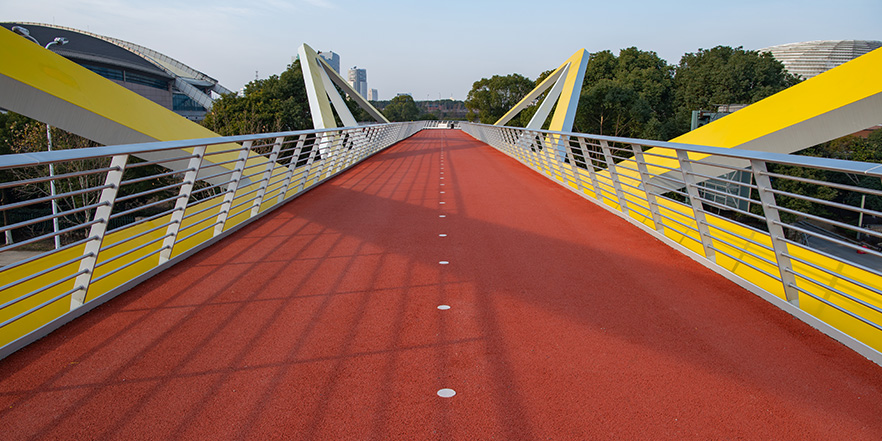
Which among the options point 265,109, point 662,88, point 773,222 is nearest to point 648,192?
point 773,222

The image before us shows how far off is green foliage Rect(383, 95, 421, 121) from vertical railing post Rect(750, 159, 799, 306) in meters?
154

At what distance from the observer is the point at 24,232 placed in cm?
3381

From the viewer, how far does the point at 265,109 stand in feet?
125

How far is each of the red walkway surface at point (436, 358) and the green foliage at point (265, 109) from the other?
3068cm

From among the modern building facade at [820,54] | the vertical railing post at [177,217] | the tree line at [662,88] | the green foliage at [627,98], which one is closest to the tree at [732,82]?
the tree line at [662,88]

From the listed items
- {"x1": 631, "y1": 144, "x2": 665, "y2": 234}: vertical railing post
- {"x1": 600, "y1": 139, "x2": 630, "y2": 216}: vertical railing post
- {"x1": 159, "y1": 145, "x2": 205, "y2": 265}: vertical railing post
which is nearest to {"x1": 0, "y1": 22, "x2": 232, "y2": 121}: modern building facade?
{"x1": 159, "y1": 145, "x2": 205, "y2": 265}: vertical railing post

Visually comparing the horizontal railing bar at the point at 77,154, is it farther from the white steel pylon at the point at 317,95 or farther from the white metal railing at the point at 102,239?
the white steel pylon at the point at 317,95

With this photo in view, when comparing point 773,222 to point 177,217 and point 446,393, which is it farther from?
point 177,217

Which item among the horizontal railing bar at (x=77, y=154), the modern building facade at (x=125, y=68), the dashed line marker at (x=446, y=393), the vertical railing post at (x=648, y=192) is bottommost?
the dashed line marker at (x=446, y=393)

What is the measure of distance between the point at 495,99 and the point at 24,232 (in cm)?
7419

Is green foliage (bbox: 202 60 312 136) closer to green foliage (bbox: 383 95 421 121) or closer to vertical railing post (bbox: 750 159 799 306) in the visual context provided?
vertical railing post (bbox: 750 159 799 306)

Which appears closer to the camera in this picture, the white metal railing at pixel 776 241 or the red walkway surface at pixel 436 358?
the red walkway surface at pixel 436 358

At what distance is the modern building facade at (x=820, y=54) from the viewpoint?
94.6 meters

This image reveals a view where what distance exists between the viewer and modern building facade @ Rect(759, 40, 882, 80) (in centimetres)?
9462
